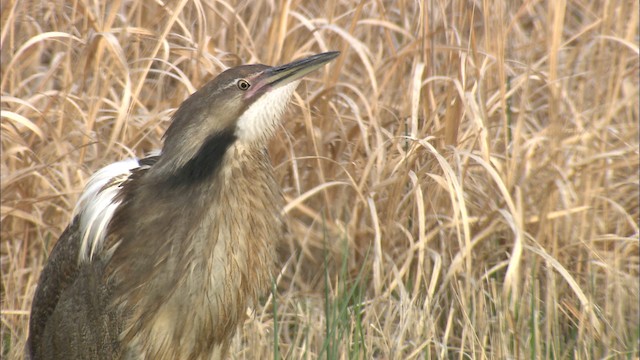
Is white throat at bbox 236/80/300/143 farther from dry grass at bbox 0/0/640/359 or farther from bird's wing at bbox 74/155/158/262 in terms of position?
dry grass at bbox 0/0/640/359

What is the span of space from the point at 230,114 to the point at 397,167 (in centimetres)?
118

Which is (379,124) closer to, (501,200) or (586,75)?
(501,200)

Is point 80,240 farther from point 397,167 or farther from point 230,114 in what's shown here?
point 397,167

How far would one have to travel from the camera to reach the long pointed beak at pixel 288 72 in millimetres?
2928

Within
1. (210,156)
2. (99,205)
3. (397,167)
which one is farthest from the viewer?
(397,167)

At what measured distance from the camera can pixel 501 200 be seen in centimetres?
404

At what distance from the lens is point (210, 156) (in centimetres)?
290

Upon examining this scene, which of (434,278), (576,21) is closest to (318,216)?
(434,278)

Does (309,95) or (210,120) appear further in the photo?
(309,95)

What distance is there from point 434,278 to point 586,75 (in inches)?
56.1

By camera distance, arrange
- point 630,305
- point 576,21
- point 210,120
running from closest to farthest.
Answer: point 210,120, point 630,305, point 576,21

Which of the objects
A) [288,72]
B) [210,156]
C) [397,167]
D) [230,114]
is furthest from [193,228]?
[397,167]

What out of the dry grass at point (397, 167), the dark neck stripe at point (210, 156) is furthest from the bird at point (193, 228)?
the dry grass at point (397, 167)

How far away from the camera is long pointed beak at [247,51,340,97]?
293 cm
